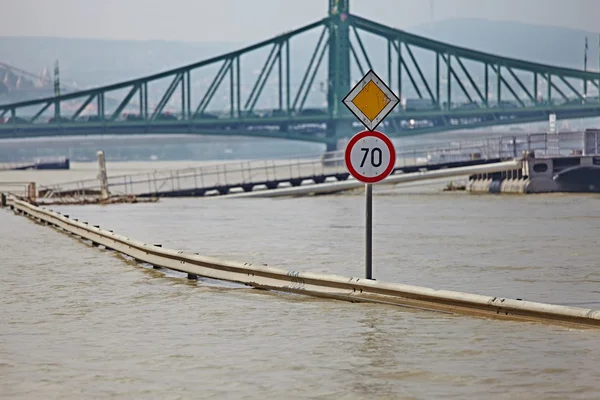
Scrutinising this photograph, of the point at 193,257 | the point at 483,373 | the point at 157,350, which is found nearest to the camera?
the point at 483,373

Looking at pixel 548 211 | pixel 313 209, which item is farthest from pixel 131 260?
pixel 313 209

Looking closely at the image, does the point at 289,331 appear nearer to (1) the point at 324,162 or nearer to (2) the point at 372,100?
(2) the point at 372,100

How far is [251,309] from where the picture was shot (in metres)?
16.3

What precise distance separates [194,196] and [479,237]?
43.7 metres

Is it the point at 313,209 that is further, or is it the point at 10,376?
the point at 313,209

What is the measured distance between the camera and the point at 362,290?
1641cm

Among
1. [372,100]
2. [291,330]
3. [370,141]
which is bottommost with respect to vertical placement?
[291,330]

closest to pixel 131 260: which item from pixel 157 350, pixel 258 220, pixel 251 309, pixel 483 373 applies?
pixel 251 309

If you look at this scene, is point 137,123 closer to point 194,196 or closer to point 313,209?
point 194,196

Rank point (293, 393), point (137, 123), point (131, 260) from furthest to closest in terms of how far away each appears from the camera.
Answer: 1. point (137, 123)
2. point (131, 260)
3. point (293, 393)

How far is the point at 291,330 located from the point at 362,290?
87.6 inches

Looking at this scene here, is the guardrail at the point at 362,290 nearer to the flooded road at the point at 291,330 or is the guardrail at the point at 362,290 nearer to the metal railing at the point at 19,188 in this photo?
the flooded road at the point at 291,330

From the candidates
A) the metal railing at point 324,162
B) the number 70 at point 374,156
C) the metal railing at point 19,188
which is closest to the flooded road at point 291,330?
the number 70 at point 374,156

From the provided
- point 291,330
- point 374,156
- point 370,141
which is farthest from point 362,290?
point 291,330
